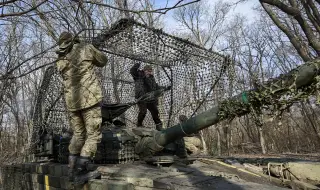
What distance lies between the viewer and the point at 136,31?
5094 mm

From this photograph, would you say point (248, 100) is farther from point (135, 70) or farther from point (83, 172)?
point (135, 70)

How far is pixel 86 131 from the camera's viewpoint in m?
4.98

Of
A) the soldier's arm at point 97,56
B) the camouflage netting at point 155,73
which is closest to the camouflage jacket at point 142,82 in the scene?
the camouflage netting at point 155,73

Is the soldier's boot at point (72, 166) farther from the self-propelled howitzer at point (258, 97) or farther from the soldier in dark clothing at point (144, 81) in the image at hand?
the soldier in dark clothing at point (144, 81)

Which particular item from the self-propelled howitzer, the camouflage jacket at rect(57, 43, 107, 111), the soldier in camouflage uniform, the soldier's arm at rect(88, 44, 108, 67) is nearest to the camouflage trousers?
the soldier in camouflage uniform

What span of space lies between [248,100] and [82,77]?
97.6 inches

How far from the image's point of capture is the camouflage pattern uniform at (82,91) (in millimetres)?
4762

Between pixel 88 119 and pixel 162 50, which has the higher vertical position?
pixel 162 50

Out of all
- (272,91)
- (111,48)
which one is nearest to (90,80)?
(111,48)

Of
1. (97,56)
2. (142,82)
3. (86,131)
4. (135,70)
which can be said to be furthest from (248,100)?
(135,70)

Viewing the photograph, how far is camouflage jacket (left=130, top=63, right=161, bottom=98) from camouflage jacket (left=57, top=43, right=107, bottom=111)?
4.56 ft

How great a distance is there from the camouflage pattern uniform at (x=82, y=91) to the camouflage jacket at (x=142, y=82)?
53.7 inches

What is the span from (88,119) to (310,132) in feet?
64.0

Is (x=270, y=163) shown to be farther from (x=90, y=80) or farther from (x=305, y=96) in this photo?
(x=90, y=80)
